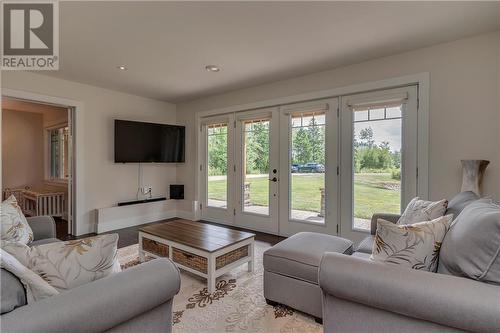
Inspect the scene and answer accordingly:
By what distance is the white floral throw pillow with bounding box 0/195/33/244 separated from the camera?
6.10 ft

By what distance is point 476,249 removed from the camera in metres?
1.13

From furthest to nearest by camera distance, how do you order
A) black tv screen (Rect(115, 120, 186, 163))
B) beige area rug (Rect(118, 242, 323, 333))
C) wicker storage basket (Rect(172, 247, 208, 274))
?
A: black tv screen (Rect(115, 120, 186, 163)) → wicker storage basket (Rect(172, 247, 208, 274)) → beige area rug (Rect(118, 242, 323, 333))

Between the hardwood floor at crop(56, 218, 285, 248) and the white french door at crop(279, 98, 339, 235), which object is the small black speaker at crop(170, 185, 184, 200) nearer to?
the hardwood floor at crop(56, 218, 285, 248)

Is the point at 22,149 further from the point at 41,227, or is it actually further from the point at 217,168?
the point at 41,227

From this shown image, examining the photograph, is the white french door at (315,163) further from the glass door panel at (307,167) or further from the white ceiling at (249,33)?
the white ceiling at (249,33)

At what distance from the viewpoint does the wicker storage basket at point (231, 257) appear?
2363 mm

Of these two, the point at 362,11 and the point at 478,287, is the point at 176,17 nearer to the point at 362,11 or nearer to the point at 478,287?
the point at 362,11

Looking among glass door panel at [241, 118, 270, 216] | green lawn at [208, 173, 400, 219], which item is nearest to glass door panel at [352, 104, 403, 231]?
green lawn at [208, 173, 400, 219]

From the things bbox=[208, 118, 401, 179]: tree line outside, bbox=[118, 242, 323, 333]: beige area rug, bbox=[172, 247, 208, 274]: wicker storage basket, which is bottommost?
bbox=[118, 242, 323, 333]: beige area rug

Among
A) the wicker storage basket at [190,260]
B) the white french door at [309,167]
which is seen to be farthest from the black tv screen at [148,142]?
the wicker storage basket at [190,260]

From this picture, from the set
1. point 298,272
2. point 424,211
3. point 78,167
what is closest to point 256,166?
point 298,272

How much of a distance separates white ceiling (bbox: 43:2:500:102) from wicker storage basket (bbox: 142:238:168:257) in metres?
2.12

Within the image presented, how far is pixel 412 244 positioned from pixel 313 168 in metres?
2.44

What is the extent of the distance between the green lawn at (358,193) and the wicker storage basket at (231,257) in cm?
149
